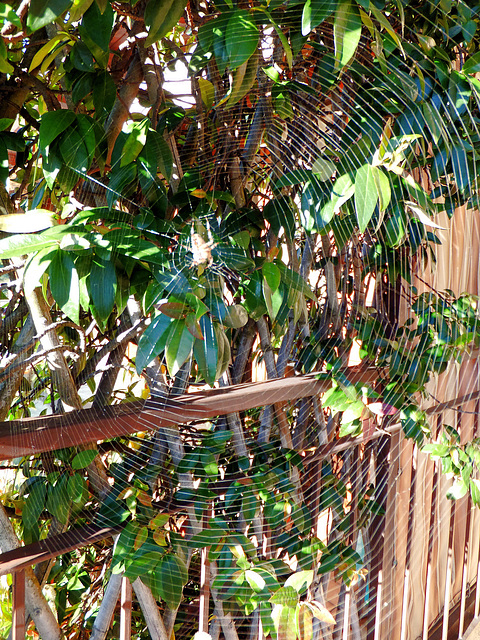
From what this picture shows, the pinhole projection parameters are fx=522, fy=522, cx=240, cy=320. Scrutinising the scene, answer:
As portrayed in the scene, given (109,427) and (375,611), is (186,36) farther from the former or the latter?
(375,611)

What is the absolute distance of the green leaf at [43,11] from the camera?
21.9 inches

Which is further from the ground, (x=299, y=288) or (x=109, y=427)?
(x=299, y=288)

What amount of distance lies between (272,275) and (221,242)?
166mm

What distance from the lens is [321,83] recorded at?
3.14 feet

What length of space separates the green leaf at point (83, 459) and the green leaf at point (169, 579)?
0.71 feet

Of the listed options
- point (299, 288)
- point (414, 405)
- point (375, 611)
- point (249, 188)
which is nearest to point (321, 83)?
point (249, 188)

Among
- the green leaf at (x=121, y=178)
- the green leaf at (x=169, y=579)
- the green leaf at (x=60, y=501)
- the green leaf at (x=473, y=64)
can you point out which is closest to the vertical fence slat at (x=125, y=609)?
the green leaf at (x=169, y=579)

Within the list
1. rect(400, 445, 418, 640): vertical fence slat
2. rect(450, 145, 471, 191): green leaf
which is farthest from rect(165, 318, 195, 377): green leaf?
rect(400, 445, 418, 640): vertical fence slat

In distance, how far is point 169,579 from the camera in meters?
0.92

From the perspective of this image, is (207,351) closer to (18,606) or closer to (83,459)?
(83,459)

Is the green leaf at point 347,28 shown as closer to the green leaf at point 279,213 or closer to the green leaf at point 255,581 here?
the green leaf at point 279,213

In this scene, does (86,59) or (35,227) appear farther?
(86,59)

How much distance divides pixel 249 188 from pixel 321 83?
24 centimetres

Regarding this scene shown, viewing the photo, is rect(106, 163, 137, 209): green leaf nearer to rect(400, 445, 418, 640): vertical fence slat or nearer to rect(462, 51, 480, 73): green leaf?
rect(462, 51, 480, 73): green leaf
